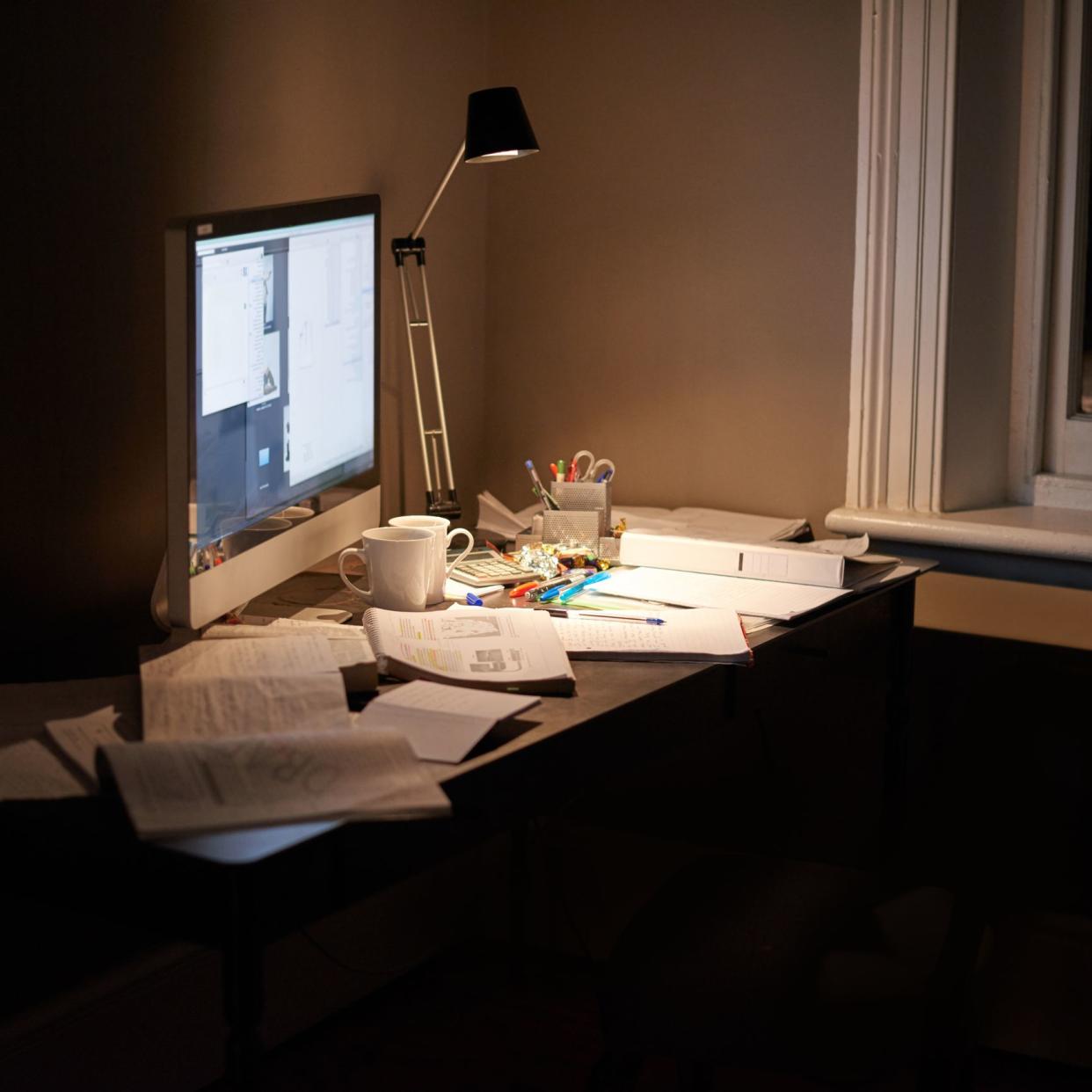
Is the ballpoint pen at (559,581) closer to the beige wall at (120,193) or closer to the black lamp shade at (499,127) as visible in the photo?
the beige wall at (120,193)

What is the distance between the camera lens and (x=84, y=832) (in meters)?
1.00

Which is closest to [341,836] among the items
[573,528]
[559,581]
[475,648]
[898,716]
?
[475,648]

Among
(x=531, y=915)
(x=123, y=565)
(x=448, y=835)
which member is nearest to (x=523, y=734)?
(x=448, y=835)

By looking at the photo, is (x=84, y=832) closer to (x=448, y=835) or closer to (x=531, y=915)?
(x=448, y=835)

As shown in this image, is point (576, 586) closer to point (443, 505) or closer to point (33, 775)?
point (443, 505)

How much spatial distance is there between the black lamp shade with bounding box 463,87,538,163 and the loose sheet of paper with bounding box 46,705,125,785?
98 centimetres

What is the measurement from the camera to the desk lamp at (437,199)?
1854mm

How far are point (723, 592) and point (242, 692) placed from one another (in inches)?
27.3

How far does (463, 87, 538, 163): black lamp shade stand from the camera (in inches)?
72.9

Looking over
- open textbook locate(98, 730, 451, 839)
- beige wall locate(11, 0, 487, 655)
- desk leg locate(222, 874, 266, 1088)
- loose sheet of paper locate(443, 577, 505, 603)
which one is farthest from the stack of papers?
desk leg locate(222, 874, 266, 1088)

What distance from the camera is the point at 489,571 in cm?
176

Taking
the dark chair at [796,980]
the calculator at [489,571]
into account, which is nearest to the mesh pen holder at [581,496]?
the calculator at [489,571]

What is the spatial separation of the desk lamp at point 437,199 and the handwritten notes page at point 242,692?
30.1 inches

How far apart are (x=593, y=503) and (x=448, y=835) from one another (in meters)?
0.88
